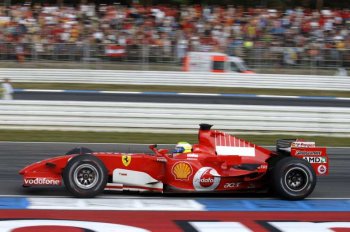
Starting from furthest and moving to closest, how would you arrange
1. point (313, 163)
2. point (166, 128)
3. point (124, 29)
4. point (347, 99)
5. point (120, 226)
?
point (124, 29)
point (347, 99)
point (166, 128)
point (313, 163)
point (120, 226)

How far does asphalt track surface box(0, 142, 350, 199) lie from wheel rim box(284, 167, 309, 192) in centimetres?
41

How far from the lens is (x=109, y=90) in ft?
71.2

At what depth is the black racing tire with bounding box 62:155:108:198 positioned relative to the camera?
6762 mm

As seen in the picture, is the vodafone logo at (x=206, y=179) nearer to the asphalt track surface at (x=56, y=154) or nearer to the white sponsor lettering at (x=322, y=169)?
the asphalt track surface at (x=56, y=154)

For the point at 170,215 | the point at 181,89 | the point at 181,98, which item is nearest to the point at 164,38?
the point at 181,89

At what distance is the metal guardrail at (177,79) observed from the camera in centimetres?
2278

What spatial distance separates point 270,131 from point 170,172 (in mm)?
6548

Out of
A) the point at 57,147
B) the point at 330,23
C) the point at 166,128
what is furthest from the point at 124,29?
the point at 57,147

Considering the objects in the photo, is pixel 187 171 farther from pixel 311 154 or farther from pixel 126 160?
pixel 311 154

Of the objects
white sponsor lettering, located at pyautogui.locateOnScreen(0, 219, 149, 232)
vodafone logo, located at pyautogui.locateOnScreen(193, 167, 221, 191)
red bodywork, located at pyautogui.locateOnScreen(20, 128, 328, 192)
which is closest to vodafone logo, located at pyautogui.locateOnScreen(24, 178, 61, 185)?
red bodywork, located at pyautogui.locateOnScreen(20, 128, 328, 192)

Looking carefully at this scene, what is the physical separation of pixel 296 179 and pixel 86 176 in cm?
258

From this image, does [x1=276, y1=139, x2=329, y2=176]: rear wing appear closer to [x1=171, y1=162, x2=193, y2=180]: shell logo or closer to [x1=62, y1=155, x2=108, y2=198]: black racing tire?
[x1=171, y1=162, x2=193, y2=180]: shell logo

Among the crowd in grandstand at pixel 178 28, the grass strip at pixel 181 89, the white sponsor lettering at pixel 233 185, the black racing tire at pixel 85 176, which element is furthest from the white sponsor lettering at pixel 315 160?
the crowd in grandstand at pixel 178 28

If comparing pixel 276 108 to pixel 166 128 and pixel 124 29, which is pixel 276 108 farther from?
pixel 124 29
